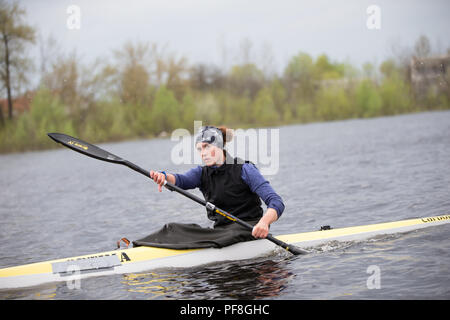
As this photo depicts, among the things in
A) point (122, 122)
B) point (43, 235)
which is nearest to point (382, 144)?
point (43, 235)

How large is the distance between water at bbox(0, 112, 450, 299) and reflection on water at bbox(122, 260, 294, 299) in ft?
0.04

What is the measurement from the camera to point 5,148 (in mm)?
47719

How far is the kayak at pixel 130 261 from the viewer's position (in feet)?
19.9

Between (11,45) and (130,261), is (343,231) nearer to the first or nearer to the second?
(130,261)

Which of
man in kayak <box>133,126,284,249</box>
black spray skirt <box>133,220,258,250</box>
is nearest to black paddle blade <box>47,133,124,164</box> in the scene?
man in kayak <box>133,126,284,249</box>

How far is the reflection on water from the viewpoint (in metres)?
5.68

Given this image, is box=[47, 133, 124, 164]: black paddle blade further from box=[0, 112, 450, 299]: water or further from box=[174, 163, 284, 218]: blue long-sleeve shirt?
box=[0, 112, 450, 299]: water

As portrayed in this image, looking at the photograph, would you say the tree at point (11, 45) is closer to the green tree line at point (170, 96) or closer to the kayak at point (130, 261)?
the green tree line at point (170, 96)

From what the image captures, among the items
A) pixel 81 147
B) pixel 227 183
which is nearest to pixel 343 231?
pixel 227 183

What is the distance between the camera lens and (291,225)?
9.66m

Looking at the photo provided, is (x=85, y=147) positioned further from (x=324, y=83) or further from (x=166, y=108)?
(x=324, y=83)

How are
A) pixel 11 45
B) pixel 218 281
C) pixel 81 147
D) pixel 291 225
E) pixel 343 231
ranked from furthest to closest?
1. pixel 11 45
2. pixel 291 225
3. pixel 343 231
4. pixel 81 147
5. pixel 218 281

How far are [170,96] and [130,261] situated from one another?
5219 centimetres
